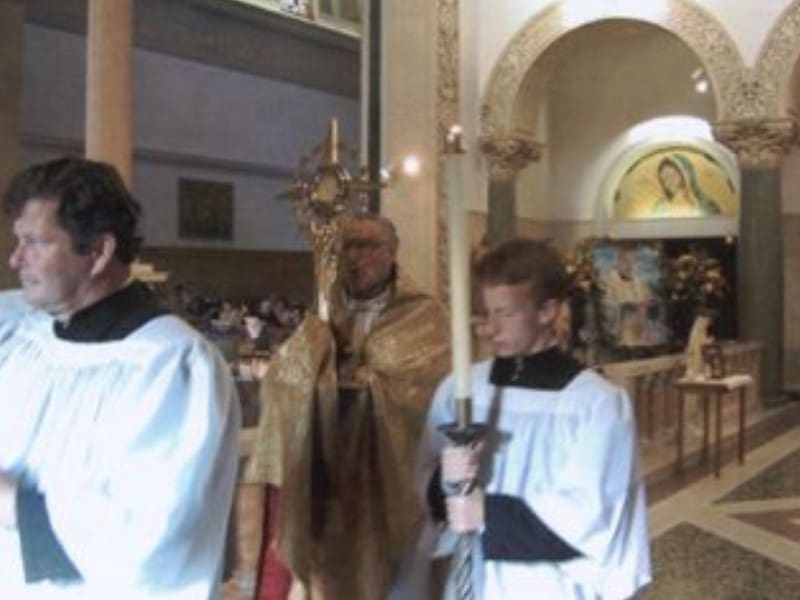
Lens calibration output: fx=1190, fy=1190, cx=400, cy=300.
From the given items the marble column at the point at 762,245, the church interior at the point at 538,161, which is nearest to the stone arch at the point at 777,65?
the church interior at the point at 538,161

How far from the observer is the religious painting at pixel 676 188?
17094 mm

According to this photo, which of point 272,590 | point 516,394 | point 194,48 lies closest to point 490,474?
point 516,394

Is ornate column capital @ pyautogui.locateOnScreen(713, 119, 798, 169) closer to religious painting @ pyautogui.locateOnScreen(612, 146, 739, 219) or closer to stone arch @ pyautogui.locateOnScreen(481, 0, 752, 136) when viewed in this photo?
stone arch @ pyautogui.locateOnScreen(481, 0, 752, 136)

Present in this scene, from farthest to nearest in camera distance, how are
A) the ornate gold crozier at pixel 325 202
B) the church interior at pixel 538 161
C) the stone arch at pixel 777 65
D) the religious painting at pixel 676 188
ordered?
the religious painting at pixel 676 188
the stone arch at pixel 777 65
the church interior at pixel 538 161
the ornate gold crozier at pixel 325 202

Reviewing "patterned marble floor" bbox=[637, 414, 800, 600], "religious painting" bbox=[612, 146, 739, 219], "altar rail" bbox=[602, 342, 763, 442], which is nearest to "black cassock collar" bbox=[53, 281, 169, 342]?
"patterned marble floor" bbox=[637, 414, 800, 600]

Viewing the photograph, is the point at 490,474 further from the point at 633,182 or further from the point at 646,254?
the point at 633,182

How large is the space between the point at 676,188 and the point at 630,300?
4557 mm

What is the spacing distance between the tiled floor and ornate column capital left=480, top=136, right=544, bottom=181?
15.7 ft

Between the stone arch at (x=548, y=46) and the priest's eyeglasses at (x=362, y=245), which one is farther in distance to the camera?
the stone arch at (x=548, y=46)

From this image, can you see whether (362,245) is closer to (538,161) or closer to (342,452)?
(342,452)

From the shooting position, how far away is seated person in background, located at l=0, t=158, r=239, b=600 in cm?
191

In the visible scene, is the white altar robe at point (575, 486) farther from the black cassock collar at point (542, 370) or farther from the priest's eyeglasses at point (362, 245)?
the priest's eyeglasses at point (362, 245)

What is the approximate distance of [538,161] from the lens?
16.2 metres

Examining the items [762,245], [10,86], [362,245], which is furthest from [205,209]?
[362,245]
